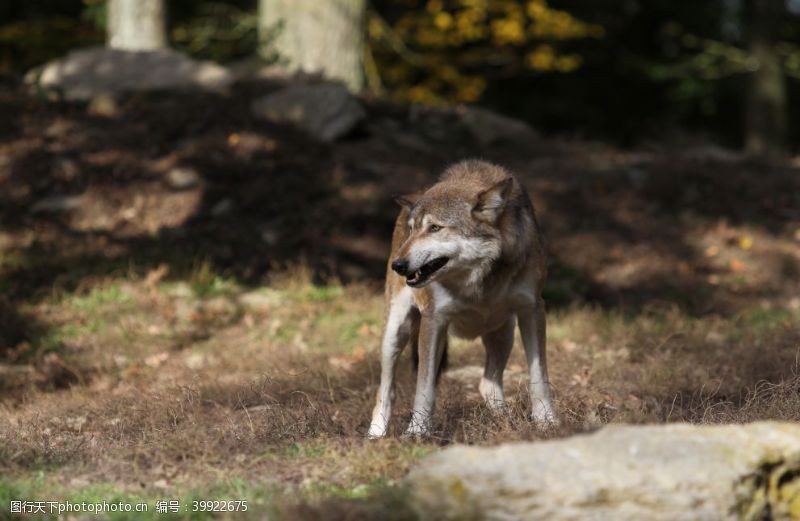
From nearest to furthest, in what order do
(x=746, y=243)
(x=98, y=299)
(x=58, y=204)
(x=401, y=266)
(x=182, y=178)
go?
(x=401, y=266)
(x=98, y=299)
(x=746, y=243)
(x=58, y=204)
(x=182, y=178)

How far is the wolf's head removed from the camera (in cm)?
688

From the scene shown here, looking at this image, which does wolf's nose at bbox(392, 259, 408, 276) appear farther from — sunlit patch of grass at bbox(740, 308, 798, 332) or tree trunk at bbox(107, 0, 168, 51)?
tree trunk at bbox(107, 0, 168, 51)

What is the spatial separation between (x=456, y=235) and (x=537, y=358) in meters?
1.09

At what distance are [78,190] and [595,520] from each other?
11759 millimetres

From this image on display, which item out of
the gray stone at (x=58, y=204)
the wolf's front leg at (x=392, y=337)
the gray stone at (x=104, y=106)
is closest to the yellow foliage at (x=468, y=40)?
the gray stone at (x=104, y=106)

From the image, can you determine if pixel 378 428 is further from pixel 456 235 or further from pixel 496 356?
pixel 456 235

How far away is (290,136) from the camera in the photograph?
51.3 ft

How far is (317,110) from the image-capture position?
16.1m

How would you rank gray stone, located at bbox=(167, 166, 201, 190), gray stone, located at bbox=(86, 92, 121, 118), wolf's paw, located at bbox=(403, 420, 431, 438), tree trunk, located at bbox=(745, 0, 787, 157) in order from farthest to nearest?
tree trunk, located at bbox=(745, 0, 787, 157), gray stone, located at bbox=(86, 92, 121, 118), gray stone, located at bbox=(167, 166, 201, 190), wolf's paw, located at bbox=(403, 420, 431, 438)

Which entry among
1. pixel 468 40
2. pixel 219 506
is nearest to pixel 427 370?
pixel 219 506

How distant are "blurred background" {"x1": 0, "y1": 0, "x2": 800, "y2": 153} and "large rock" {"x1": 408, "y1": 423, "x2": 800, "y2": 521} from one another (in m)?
13.8

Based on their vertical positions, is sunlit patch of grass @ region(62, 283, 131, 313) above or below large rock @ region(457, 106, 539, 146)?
below

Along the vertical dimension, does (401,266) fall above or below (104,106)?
above

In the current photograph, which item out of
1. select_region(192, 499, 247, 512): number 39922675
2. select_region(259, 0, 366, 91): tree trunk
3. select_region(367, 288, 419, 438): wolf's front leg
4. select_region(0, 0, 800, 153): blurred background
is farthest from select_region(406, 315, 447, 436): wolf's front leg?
select_region(0, 0, 800, 153): blurred background
